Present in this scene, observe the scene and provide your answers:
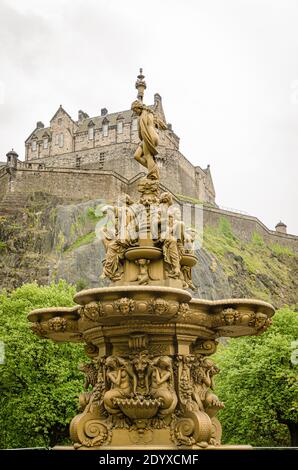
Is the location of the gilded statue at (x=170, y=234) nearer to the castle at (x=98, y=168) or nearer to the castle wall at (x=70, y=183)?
the castle at (x=98, y=168)

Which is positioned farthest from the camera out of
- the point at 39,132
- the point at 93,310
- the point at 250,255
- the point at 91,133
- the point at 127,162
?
the point at 39,132

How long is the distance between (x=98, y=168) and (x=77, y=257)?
73.3 feet

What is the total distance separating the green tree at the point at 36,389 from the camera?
76.8 feet

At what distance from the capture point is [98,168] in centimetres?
7350

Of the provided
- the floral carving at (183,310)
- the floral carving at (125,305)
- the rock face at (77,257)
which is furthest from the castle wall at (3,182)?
the floral carving at (125,305)

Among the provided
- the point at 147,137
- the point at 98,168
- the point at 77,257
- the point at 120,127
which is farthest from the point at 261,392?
the point at 120,127

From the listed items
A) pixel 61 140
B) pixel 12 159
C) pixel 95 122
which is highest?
pixel 95 122

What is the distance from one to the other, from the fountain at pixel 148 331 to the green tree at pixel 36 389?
14.3 m

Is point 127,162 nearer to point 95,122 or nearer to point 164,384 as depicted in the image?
point 95,122

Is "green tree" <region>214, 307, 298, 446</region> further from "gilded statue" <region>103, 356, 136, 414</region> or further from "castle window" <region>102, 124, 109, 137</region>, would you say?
"castle window" <region>102, 124, 109, 137</region>

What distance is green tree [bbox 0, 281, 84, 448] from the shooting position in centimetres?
2342

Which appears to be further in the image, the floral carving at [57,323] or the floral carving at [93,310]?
the floral carving at [57,323]

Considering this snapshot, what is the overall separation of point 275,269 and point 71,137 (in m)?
28.8

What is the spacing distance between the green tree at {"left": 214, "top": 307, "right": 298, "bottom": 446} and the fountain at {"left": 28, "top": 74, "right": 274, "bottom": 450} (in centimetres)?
1559
